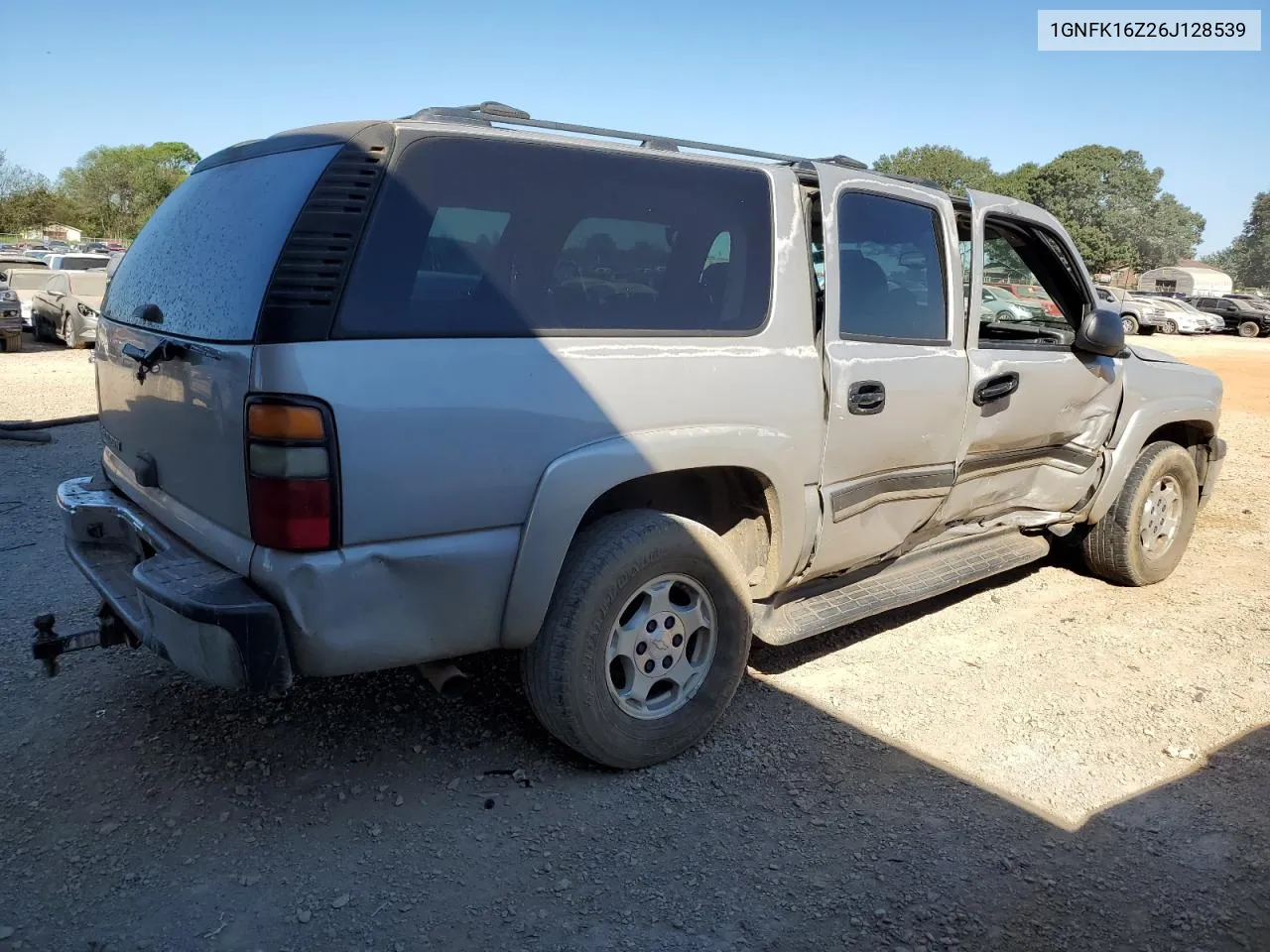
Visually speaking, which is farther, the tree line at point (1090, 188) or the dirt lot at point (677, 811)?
the tree line at point (1090, 188)

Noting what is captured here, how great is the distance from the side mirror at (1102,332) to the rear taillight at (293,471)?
357cm

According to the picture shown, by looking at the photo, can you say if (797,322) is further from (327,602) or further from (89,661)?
(89,661)

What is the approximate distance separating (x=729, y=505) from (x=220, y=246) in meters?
1.90

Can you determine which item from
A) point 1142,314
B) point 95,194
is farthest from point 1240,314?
point 95,194

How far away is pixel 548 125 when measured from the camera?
10.4 feet

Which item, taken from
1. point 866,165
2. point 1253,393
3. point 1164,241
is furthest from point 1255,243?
point 866,165

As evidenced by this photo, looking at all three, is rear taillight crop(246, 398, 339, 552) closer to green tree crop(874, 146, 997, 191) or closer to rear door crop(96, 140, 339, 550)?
rear door crop(96, 140, 339, 550)

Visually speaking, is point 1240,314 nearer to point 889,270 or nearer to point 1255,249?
point 889,270

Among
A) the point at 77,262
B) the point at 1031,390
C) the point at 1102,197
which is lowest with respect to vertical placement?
the point at 1031,390

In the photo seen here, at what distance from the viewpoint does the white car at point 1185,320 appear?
116 feet

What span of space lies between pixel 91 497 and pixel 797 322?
2567 millimetres

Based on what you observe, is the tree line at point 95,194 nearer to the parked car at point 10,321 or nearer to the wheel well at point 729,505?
the parked car at point 10,321

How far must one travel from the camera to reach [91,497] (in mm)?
3508

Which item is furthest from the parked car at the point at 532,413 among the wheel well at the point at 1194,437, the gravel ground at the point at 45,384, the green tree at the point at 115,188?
the green tree at the point at 115,188
